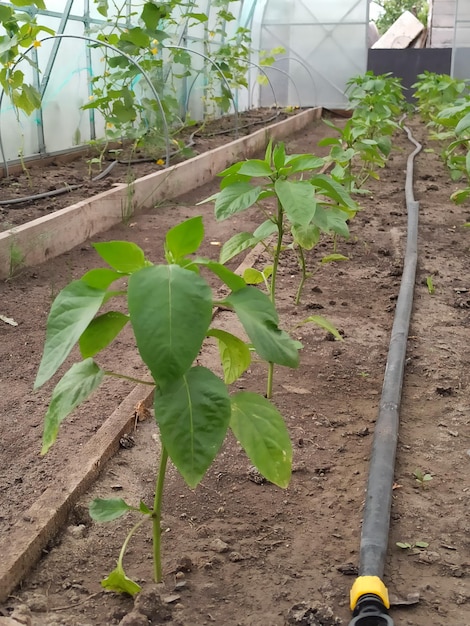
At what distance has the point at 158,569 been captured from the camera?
1643 mm

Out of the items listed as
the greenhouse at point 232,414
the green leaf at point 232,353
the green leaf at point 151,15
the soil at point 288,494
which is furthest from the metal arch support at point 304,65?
the green leaf at point 232,353

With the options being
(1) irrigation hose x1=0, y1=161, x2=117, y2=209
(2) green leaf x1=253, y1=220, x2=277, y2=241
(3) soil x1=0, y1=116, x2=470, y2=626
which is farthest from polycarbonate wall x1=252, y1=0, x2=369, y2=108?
(2) green leaf x1=253, y1=220, x2=277, y2=241

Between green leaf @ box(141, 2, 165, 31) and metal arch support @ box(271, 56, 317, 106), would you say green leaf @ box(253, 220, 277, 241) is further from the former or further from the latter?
metal arch support @ box(271, 56, 317, 106)

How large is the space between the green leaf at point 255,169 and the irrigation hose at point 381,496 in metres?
0.87

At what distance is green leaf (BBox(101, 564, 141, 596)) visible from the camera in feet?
5.09

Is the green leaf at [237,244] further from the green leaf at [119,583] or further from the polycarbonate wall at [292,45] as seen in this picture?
the polycarbonate wall at [292,45]

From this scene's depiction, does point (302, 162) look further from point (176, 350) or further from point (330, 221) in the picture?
point (176, 350)

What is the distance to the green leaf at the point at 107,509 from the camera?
1561 millimetres

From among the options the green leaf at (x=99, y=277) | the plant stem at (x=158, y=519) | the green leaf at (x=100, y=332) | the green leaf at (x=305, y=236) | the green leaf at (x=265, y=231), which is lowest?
the plant stem at (x=158, y=519)

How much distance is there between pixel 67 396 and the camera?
4.65ft

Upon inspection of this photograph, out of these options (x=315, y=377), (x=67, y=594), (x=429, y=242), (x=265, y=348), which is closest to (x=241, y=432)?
(x=265, y=348)

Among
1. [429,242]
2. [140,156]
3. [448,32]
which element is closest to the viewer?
[429,242]

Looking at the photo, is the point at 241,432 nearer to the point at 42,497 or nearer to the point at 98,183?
the point at 42,497

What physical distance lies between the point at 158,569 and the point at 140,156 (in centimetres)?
575
